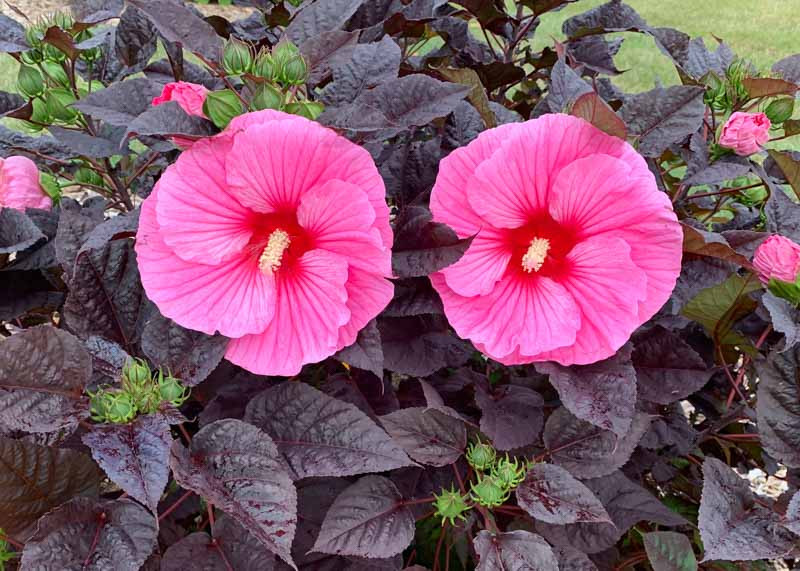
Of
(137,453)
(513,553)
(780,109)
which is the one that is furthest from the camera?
(780,109)

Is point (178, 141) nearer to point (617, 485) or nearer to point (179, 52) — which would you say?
point (179, 52)

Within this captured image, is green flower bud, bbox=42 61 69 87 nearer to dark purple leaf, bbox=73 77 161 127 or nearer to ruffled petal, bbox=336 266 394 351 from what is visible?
dark purple leaf, bbox=73 77 161 127

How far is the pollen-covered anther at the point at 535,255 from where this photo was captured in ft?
2.84

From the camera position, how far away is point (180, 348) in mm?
826

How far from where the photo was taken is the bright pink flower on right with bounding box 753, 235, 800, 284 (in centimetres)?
91

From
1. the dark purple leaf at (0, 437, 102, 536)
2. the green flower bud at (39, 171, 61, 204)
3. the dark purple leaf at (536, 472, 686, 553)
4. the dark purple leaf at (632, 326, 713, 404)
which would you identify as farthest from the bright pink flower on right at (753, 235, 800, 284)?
the green flower bud at (39, 171, 61, 204)

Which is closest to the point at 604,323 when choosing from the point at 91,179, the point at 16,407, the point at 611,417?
the point at 611,417

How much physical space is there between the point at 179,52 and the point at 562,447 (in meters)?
0.72

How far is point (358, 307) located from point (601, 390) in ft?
0.91

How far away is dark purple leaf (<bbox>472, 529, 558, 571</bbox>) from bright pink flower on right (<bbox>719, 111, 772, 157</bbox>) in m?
0.59

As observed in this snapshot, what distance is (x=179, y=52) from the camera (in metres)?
1.02

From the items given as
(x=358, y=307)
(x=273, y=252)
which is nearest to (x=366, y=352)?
(x=358, y=307)

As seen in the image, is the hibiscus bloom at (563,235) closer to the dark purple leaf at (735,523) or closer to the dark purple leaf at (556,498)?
the dark purple leaf at (556,498)

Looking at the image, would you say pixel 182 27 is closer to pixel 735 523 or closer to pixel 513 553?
pixel 513 553
